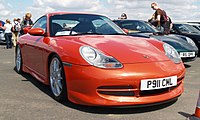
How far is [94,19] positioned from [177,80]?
73.2 inches

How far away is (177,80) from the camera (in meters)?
3.47

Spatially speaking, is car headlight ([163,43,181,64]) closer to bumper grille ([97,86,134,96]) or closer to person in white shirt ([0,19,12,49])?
bumper grille ([97,86,134,96])

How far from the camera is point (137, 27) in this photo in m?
7.78

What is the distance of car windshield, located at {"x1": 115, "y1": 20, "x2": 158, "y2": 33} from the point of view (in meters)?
7.64

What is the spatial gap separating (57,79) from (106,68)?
2.99 ft

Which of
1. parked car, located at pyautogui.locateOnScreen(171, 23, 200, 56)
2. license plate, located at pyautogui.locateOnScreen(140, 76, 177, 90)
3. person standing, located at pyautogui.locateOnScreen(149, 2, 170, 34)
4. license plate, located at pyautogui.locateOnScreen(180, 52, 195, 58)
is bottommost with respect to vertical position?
license plate, located at pyautogui.locateOnScreen(140, 76, 177, 90)

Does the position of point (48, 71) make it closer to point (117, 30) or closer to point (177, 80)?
point (117, 30)

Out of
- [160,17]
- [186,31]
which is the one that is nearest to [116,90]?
[160,17]

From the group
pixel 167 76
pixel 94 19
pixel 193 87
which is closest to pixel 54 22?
pixel 94 19

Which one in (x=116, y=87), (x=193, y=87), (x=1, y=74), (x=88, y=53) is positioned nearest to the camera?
(x=116, y=87)

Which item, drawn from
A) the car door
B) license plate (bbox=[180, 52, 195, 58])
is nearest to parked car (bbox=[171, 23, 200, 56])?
license plate (bbox=[180, 52, 195, 58])

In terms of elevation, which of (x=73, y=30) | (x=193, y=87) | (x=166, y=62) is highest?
(x=73, y=30)

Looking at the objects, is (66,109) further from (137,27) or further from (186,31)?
(186,31)

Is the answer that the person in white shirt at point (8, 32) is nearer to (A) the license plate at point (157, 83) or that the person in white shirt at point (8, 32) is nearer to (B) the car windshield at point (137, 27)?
(B) the car windshield at point (137, 27)
